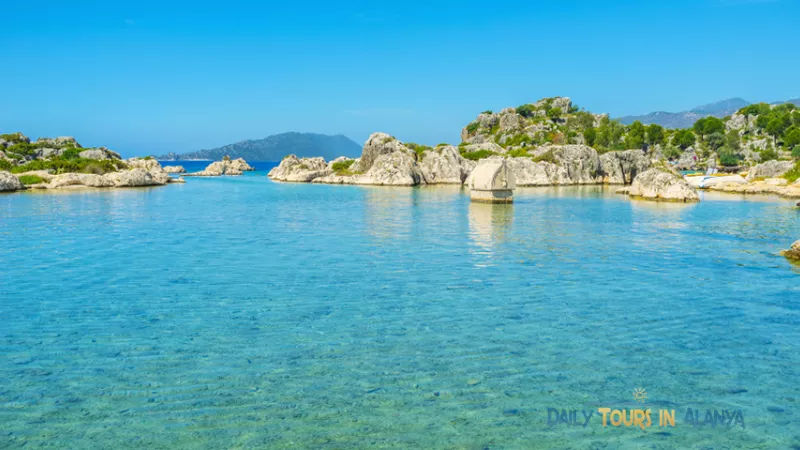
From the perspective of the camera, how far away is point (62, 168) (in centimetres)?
9619

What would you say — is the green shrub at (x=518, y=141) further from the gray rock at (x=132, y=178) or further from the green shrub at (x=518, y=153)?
the gray rock at (x=132, y=178)

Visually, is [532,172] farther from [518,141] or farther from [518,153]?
[518,141]

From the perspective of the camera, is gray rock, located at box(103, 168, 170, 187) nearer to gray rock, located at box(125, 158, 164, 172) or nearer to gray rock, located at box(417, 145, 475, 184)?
gray rock, located at box(125, 158, 164, 172)

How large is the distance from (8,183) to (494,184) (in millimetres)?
64100

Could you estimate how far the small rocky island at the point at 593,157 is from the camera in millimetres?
88094

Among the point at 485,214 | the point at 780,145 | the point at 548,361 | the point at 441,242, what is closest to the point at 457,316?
the point at 548,361

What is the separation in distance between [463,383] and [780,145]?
613ft

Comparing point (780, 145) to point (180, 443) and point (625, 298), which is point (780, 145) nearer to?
point (625, 298)

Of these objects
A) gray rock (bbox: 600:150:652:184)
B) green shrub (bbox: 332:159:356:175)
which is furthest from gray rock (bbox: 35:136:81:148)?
gray rock (bbox: 600:150:652:184)

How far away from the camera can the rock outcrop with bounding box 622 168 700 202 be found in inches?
2655

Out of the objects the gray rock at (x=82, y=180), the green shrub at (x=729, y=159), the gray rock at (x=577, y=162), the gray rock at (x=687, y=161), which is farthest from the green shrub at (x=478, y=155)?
the gray rock at (x=82, y=180)

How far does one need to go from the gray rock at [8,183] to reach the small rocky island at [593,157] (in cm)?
6000

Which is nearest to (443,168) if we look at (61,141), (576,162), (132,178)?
(576,162)

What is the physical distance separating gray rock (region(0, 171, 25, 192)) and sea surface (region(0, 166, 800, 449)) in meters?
53.5
